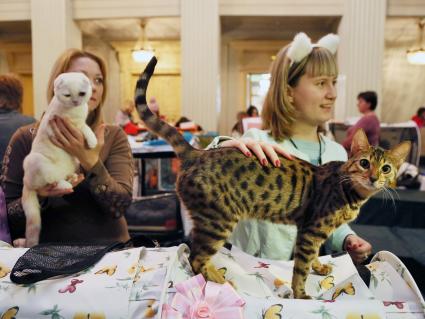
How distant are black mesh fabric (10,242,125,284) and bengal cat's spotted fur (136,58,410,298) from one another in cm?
22

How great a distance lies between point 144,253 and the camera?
32.4 inches

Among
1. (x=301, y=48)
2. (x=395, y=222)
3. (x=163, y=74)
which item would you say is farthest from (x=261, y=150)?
(x=163, y=74)

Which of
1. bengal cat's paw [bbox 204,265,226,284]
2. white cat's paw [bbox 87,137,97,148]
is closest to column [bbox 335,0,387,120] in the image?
white cat's paw [bbox 87,137,97,148]

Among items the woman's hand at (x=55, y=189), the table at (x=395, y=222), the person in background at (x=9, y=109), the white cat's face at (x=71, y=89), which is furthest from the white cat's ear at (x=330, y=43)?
the person in background at (x=9, y=109)

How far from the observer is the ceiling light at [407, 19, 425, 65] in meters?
8.50

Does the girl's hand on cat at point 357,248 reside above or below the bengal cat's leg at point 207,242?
below

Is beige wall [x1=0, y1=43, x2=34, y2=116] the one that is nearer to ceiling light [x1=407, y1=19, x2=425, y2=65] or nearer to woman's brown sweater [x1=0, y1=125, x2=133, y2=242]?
ceiling light [x1=407, y1=19, x2=425, y2=65]

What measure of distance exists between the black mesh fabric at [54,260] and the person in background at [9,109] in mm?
1815

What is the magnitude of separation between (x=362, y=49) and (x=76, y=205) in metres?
6.48

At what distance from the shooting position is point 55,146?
3.28 feet

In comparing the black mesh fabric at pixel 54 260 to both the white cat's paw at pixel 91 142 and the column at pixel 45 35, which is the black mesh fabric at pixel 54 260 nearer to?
the white cat's paw at pixel 91 142

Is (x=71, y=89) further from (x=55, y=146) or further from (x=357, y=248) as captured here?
(x=357, y=248)

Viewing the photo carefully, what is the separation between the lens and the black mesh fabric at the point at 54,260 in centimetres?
74

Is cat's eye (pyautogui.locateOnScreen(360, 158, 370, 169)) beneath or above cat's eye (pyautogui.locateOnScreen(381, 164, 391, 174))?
above
